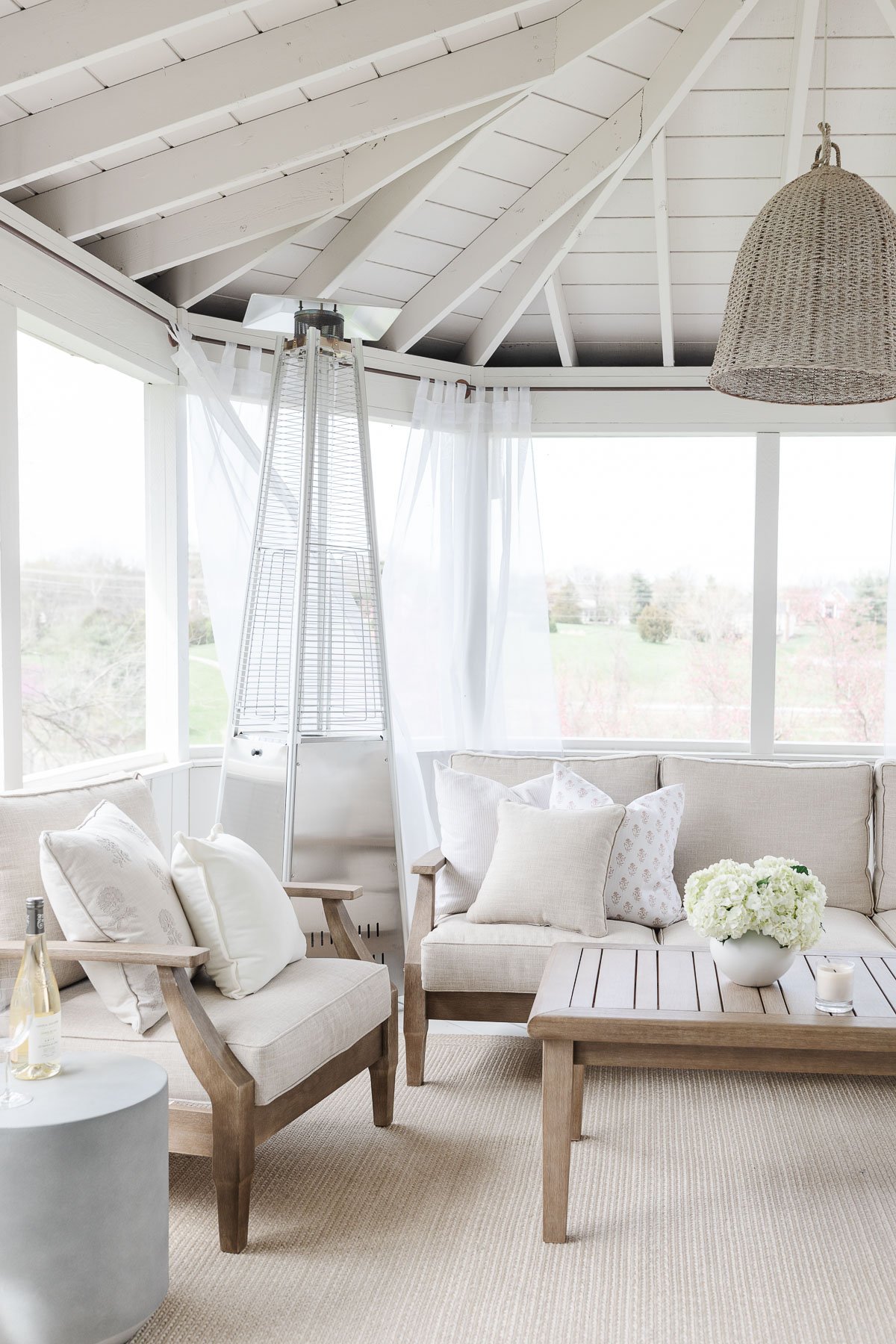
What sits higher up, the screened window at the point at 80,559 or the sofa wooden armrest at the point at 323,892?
the screened window at the point at 80,559

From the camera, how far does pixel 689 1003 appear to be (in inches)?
98.0

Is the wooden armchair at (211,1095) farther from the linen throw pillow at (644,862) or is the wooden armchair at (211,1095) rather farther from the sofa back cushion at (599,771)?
the sofa back cushion at (599,771)

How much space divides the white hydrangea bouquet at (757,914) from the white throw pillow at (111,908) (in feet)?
3.97

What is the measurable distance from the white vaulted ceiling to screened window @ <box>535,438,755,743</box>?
2.83 ft

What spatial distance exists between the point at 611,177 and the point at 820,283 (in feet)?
5.28

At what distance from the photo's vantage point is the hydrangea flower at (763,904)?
8.23ft

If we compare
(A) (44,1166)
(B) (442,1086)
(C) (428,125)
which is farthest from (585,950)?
(C) (428,125)

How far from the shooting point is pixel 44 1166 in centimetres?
186

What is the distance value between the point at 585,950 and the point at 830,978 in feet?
2.36

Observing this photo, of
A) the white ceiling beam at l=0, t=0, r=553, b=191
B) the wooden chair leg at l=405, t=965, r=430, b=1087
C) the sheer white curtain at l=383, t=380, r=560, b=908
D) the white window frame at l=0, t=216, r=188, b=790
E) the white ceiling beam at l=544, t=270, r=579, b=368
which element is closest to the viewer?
the white ceiling beam at l=0, t=0, r=553, b=191

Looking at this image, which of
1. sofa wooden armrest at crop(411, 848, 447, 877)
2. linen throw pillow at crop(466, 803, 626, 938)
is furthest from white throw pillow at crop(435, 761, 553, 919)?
linen throw pillow at crop(466, 803, 626, 938)

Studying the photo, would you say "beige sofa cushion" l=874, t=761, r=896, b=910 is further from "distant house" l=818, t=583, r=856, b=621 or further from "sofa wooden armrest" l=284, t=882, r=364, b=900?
"sofa wooden armrest" l=284, t=882, r=364, b=900

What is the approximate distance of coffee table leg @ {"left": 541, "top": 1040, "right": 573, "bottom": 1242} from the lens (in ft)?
7.72

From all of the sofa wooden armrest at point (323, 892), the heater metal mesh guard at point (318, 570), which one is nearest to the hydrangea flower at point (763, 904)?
the sofa wooden armrest at point (323, 892)
